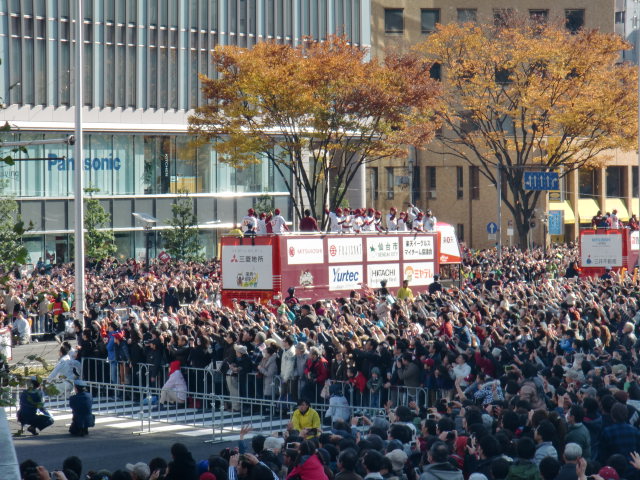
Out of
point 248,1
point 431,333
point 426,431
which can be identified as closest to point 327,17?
point 248,1

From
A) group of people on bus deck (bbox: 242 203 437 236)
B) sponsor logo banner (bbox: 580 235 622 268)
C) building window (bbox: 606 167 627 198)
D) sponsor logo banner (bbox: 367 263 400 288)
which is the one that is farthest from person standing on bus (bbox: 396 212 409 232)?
building window (bbox: 606 167 627 198)

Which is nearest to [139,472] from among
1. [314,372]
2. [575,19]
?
[314,372]

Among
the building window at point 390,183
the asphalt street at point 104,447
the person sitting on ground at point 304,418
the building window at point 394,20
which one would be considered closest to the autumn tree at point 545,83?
the building window at point 394,20

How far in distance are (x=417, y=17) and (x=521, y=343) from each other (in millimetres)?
57960

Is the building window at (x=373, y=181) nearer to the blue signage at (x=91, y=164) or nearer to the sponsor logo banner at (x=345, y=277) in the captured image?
the blue signage at (x=91, y=164)

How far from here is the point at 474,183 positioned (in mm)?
71812

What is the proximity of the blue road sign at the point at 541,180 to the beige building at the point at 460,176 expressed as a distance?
72.1ft

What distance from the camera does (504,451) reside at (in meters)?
10.6

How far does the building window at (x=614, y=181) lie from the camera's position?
7675 cm

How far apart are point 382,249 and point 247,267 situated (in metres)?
5.49

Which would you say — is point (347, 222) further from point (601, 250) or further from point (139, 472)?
point (139, 472)

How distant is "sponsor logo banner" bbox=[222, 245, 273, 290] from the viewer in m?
29.5

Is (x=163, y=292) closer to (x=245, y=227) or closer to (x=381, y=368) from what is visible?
(x=245, y=227)

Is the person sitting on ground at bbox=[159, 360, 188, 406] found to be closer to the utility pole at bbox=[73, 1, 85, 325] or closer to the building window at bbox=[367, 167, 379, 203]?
the utility pole at bbox=[73, 1, 85, 325]
